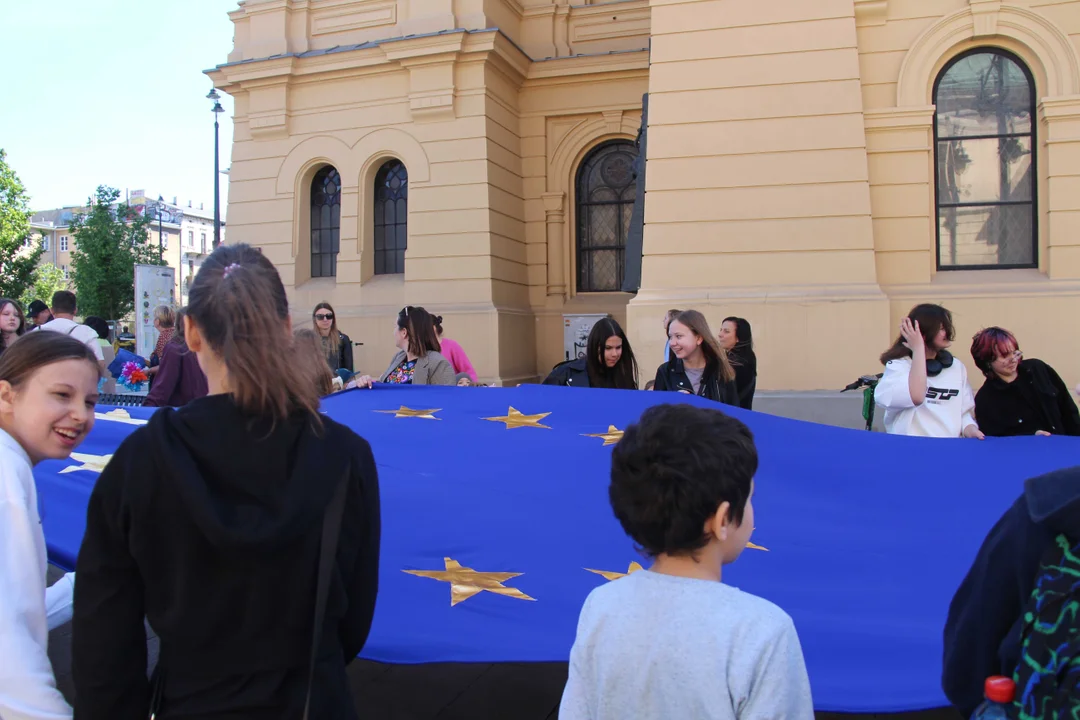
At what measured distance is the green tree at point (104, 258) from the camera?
33.0 metres

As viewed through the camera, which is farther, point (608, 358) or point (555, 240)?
point (555, 240)

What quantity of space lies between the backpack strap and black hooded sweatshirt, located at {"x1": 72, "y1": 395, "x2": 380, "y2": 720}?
20 millimetres

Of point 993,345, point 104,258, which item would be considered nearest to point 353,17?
point 993,345

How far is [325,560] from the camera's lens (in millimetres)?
1660

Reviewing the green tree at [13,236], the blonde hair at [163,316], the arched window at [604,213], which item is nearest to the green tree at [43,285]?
the green tree at [13,236]

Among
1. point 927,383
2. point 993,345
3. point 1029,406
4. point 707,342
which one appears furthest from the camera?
point 707,342

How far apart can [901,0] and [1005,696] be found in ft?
33.8

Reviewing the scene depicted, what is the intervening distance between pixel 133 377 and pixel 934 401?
8562 mm

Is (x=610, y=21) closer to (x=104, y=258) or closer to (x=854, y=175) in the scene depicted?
(x=854, y=175)

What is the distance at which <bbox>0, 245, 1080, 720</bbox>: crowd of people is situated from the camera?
57.7 inches

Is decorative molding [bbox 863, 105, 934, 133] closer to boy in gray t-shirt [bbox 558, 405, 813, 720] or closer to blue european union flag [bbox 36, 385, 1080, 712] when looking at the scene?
blue european union flag [bbox 36, 385, 1080, 712]

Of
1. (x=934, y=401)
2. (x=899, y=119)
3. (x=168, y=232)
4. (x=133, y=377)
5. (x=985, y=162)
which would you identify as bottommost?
(x=133, y=377)

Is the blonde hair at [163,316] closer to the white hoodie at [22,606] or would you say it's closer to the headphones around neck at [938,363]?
the white hoodie at [22,606]

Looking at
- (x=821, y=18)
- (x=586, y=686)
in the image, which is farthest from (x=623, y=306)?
(x=586, y=686)
